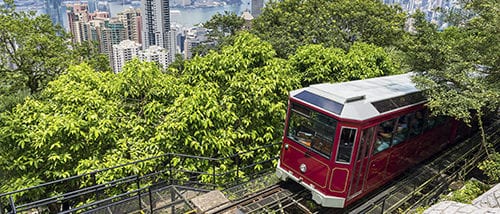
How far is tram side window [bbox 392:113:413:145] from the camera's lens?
8.21 metres

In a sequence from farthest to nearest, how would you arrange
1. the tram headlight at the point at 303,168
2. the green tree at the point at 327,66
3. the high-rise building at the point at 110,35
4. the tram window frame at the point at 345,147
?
the high-rise building at the point at 110,35, the green tree at the point at 327,66, the tram headlight at the point at 303,168, the tram window frame at the point at 345,147

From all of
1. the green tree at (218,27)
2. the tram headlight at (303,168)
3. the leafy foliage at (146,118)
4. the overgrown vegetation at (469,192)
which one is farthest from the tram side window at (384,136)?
the green tree at (218,27)

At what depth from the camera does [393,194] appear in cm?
880

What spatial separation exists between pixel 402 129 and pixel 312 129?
2.59 meters

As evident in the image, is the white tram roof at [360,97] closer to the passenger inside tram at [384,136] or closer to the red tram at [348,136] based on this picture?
the red tram at [348,136]

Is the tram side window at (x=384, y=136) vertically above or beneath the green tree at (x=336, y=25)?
beneath

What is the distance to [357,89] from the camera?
837 cm

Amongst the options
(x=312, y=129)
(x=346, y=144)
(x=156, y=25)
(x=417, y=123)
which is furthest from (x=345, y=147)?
(x=156, y=25)

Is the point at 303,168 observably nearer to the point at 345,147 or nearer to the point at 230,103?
the point at 345,147

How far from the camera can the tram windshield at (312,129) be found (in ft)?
23.6

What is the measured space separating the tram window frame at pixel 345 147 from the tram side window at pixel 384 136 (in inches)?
35.4

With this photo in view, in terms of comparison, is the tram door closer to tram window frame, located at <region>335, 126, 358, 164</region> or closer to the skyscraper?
tram window frame, located at <region>335, 126, 358, 164</region>

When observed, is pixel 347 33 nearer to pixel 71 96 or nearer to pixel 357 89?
pixel 357 89

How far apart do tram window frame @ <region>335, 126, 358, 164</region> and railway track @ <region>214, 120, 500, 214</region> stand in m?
1.01
